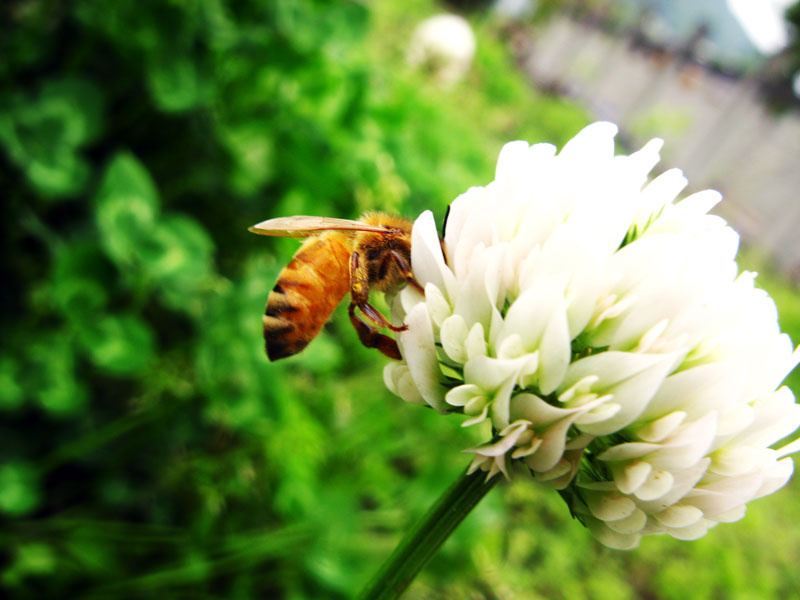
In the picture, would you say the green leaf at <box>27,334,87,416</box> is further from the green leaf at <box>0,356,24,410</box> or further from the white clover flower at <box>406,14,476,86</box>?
the white clover flower at <box>406,14,476,86</box>

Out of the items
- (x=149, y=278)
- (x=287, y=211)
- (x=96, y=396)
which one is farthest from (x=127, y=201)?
(x=96, y=396)

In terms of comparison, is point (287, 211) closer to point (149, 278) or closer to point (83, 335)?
point (149, 278)

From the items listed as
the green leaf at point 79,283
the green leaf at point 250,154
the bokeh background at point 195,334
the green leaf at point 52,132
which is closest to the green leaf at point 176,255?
the bokeh background at point 195,334

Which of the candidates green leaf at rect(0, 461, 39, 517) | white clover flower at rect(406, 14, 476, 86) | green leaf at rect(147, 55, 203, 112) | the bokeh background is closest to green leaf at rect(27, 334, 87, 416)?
the bokeh background

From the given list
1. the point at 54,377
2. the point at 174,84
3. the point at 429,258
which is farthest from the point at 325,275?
the point at 174,84

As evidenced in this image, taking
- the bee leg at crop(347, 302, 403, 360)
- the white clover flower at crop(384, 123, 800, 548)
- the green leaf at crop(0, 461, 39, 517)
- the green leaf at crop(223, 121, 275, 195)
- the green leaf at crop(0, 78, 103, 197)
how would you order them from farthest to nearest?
the green leaf at crop(223, 121, 275, 195) → the green leaf at crop(0, 78, 103, 197) → the green leaf at crop(0, 461, 39, 517) → the bee leg at crop(347, 302, 403, 360) → the white clover flower at crop(384, 123, 800, 548)

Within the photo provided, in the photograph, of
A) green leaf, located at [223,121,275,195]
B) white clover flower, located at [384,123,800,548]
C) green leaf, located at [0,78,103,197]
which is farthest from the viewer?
green leaf, located at [223,121,275,195]

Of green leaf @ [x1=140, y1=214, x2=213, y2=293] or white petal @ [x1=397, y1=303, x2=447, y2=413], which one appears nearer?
white petal @ [x1=397, y1=303, x2=447, y2=413]
